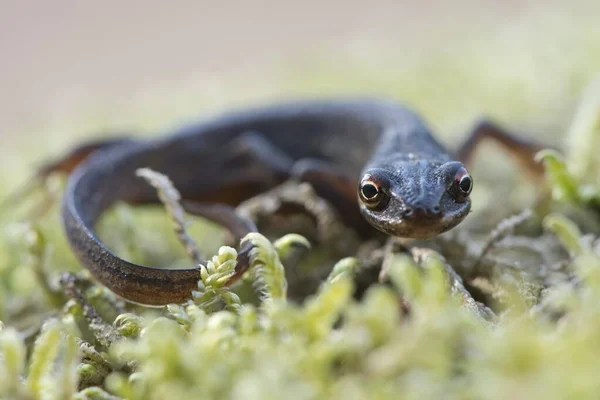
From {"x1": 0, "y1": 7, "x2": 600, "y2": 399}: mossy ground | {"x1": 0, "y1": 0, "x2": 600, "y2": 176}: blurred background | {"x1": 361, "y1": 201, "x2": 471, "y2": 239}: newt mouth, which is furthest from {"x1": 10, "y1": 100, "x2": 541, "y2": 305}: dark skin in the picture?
{"x1": 0, "y1": 0, "x2": 600, "y2": 176}: blurred background

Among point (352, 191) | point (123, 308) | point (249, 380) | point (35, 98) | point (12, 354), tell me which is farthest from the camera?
point (35, 98)

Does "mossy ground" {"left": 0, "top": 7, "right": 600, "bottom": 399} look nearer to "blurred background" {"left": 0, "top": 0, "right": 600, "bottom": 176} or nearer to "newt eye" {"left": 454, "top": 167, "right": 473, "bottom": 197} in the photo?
"newt eye" {"left": 454, "top": 167, "right": 473, "bottom": 197}

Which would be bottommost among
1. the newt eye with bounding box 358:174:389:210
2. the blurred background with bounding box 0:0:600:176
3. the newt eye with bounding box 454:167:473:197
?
the blurred background with bounding box 0:0:600:176

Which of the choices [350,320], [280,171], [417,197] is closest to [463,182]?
[417,197]

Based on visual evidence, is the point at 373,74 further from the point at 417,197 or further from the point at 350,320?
the point at 350,320

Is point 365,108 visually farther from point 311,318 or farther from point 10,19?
point 10,19

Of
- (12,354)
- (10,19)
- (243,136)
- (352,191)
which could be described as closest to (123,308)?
(12,354)

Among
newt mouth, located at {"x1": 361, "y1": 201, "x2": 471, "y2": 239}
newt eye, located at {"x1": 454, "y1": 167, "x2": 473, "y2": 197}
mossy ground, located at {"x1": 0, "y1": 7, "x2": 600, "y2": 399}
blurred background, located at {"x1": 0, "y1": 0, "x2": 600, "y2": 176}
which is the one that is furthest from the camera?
blurred background, located at {"x1": 0, "y1": 0, "x2": 600, "y2": 176}
